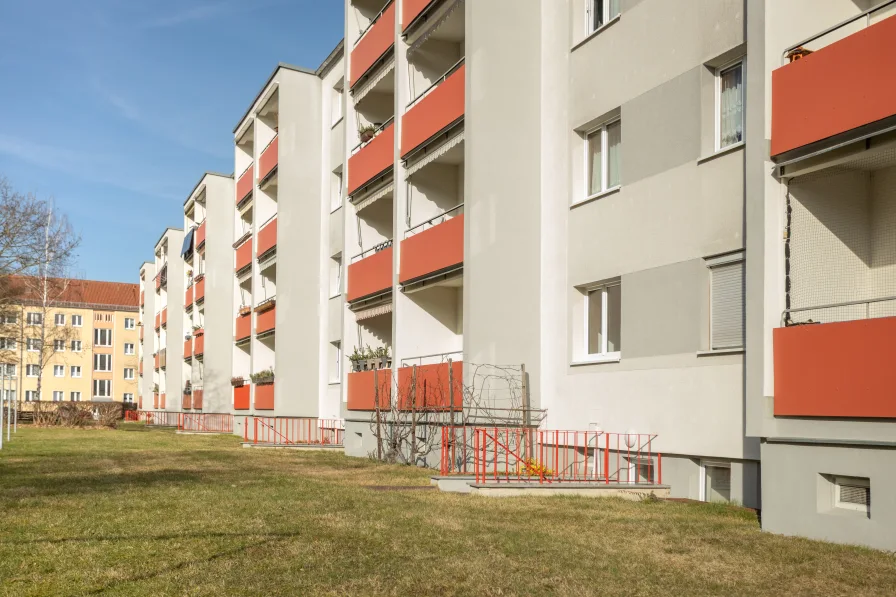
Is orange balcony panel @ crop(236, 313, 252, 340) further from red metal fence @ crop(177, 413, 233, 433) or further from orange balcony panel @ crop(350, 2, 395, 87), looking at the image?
orange balcony panel @ crop(350, 2, 395, 87)

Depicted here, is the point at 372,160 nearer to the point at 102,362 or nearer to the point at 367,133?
the point at 367,133

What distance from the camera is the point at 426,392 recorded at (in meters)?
21.6

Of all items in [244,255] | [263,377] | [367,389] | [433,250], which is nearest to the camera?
[433,250]

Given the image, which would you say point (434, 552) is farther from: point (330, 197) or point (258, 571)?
point (330, 197)

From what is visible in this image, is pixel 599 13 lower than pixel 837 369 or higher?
higher

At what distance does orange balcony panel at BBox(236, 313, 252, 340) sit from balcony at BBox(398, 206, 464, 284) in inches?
796

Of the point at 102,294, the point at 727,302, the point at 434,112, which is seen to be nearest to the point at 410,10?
the point at 434,112

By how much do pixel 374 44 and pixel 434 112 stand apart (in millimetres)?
6009

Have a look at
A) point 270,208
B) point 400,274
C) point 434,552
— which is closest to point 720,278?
point 434,552

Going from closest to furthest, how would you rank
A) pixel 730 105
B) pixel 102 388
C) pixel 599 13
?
pixel 730 105, pixel 599 13, pixel 102 388

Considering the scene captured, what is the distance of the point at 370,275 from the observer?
26.1 metres

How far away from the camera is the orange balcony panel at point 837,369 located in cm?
→ 955

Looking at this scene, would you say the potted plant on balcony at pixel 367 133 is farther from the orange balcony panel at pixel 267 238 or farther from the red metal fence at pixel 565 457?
the red metal fence at pixel 565 457

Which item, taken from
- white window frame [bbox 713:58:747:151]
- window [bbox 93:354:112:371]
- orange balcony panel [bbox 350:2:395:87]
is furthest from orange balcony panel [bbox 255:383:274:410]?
window [bbox 93:354:112:371]
